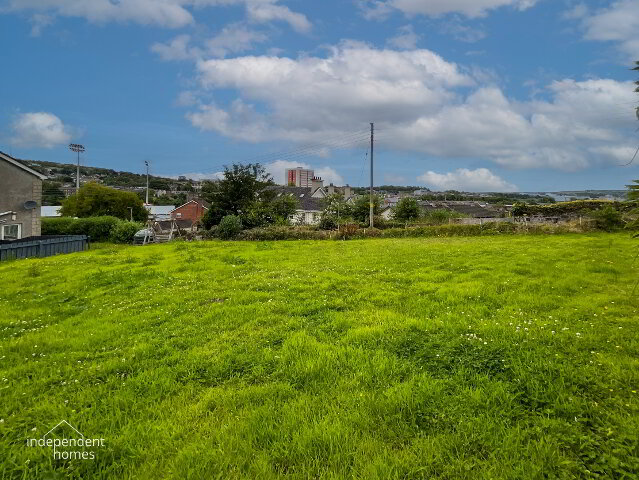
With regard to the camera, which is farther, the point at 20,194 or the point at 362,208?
the point at 362,208

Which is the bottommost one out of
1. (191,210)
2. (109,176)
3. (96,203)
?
(191,210)

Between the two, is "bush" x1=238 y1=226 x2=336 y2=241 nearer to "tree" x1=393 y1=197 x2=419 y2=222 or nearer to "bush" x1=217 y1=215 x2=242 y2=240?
"bush" x1=217 y1=215 x2=242 y2=240

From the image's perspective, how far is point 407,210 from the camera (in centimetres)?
4294

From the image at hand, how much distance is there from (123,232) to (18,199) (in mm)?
8227

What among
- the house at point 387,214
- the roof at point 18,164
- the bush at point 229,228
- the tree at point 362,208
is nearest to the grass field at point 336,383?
the bush at point 229,228

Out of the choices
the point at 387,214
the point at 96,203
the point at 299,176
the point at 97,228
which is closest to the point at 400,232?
the point at 97,228

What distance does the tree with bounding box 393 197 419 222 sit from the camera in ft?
140

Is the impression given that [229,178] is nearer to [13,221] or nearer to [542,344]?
[13,221]

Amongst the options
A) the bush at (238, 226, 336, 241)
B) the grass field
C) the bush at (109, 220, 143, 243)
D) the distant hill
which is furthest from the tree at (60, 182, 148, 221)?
the distant hill

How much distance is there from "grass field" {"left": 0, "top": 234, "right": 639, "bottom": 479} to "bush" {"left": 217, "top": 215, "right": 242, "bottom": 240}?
21.8 m

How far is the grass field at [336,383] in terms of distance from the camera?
2.69 meters

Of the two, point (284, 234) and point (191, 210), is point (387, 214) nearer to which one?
point (284, 234)

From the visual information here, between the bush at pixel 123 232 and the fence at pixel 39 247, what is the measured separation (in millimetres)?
5752

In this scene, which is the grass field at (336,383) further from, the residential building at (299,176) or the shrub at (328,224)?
the residential building at (299,176)
